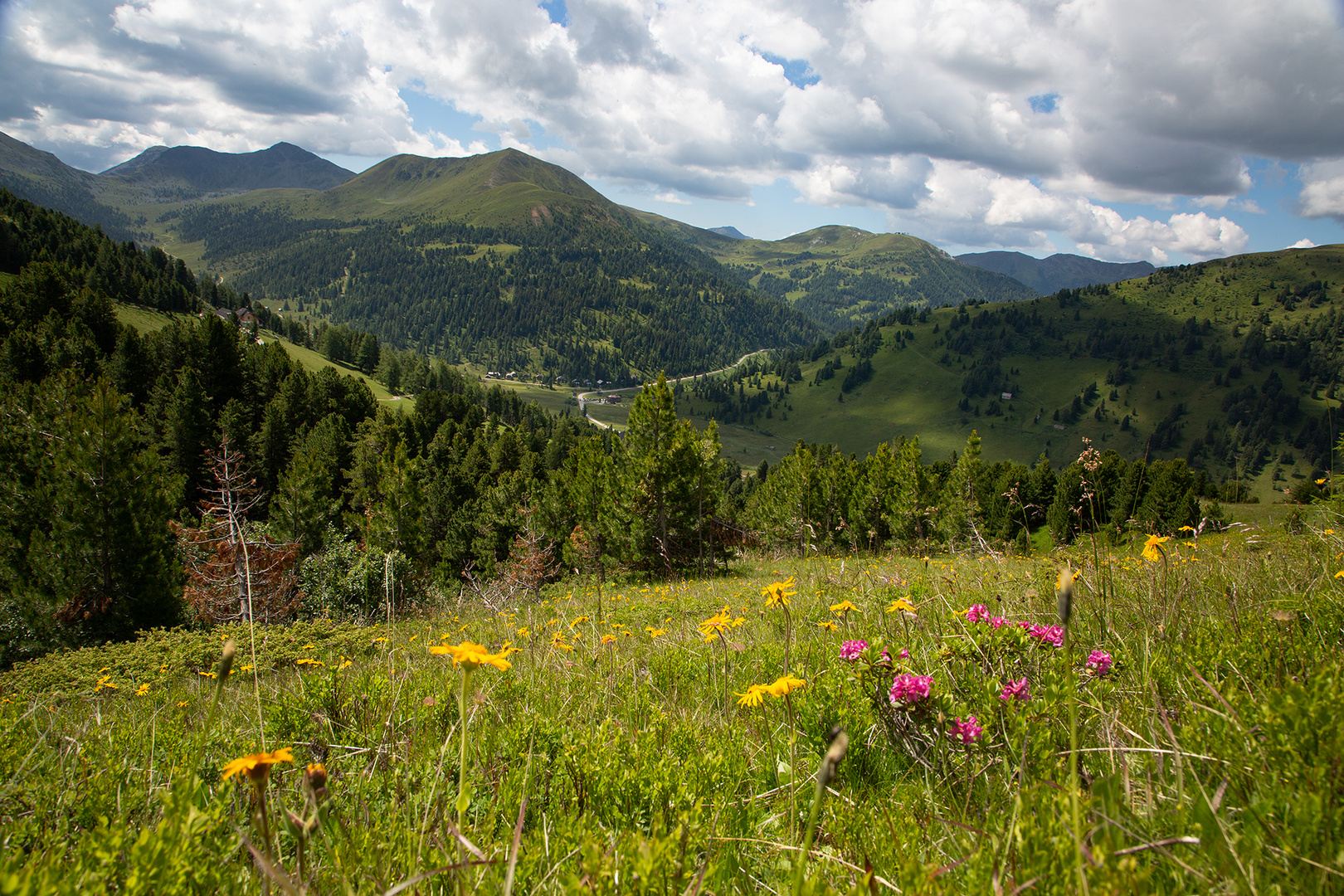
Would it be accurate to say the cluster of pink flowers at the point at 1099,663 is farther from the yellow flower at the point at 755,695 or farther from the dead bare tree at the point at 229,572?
the dead bare tree at the point at 229,572

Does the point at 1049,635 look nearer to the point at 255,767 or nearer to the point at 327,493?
the point at 255,767

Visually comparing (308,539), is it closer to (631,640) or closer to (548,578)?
(548,578)

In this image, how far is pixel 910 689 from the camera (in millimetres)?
2105

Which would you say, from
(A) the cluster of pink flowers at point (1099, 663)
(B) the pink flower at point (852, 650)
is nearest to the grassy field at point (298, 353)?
(B) the pink flower at point (852, 650)

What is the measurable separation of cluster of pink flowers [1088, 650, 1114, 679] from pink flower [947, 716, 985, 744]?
615 mm

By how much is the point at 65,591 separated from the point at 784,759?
89.3 feet

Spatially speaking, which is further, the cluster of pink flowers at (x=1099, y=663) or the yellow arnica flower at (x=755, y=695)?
the cluster of pink flowers at (x=1099, y=663)

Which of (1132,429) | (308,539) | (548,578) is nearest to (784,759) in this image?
(548,578)

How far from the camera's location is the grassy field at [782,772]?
1220 millimetres

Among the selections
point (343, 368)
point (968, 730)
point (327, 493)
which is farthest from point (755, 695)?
point (343, 368)

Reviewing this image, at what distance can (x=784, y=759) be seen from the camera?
243 centimetres

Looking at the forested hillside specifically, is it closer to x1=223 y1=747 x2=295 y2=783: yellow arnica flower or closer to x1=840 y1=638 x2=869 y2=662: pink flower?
x1=840 y1=638 x2=869 y2=662: pink flower

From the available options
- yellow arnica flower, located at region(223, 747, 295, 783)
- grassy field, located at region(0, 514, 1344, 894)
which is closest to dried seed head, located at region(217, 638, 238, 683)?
grassy field, located at region(0, 514, 1344, 894)

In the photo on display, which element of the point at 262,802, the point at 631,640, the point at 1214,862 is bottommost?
the point at 631,640
